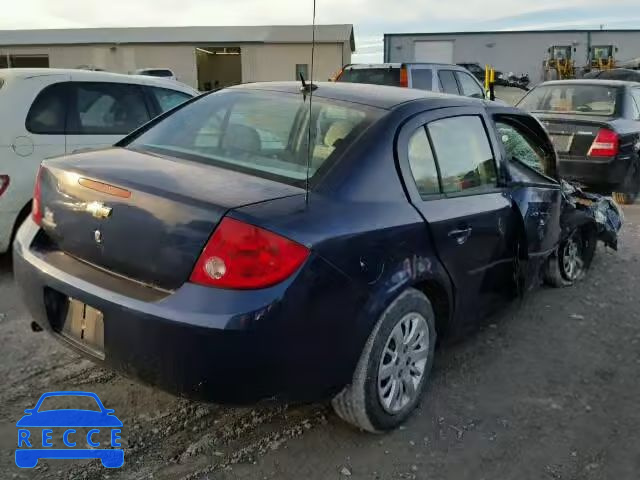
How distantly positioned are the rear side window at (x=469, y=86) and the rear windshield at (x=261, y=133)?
968 cm

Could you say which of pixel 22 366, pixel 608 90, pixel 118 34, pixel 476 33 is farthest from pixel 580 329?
pixel 476 33

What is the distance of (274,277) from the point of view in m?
2.37

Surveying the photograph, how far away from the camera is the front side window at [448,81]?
11969 millimetres

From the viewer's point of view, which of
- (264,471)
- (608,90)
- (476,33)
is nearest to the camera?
(264,471)

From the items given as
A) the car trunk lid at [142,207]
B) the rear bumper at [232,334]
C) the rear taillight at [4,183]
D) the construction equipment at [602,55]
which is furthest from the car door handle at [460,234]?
the construction equipment at [602,55]

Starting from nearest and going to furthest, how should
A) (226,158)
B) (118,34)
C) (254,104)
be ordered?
(226,158) → (254,104) → (118,34)

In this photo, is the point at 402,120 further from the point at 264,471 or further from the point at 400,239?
the point at 264,471

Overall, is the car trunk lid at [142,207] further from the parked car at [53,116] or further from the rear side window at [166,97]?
the rear side window at [166,97]

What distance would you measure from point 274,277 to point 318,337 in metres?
0.32

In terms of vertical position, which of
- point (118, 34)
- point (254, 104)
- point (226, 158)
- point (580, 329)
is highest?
point (118, 34)

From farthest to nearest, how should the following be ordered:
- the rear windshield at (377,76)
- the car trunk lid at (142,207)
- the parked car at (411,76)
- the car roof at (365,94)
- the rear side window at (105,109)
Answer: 1. the rear windshield at (377,76)
2. the parked car at (411,76)
3. the rear side window at (105,109)
4. the car roof at (365,94)
5. the car trunk lid at (142,207)

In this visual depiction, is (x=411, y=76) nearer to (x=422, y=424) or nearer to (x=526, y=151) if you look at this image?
(x=526, y=151)

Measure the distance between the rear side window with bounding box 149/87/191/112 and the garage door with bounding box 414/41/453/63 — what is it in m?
37.8

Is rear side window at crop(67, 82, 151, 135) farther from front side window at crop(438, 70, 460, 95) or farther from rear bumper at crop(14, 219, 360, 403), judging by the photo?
front side window at crop(438, 70, 460, 95)
